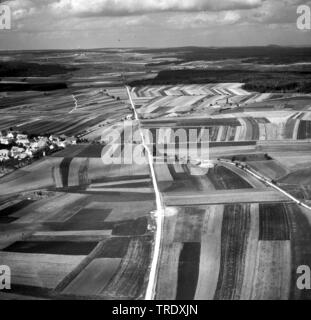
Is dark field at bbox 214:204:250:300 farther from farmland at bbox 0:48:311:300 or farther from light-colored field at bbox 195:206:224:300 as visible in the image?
light-colored field at bbox 195:206:224:300

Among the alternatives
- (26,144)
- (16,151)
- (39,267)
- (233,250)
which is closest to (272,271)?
→ (233,250)

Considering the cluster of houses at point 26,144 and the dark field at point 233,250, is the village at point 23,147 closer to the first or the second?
the cluster of houses at point 26,144

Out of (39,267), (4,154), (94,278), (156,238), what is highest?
(4,154)

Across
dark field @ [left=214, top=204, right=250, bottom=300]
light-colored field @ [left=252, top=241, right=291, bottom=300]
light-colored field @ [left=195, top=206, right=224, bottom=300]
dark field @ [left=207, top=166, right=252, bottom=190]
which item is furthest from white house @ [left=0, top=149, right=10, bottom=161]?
light-colored field @ [left=252, top=241, right=291, bottom=300]

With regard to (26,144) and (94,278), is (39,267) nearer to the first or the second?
(94,278)
